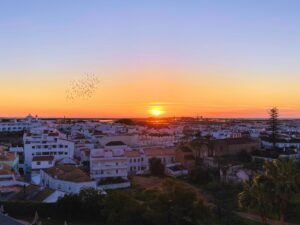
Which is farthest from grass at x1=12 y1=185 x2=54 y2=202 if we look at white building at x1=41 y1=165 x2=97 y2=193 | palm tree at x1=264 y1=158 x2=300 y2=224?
palm tree at x1=264 y1=158 x2=300 y2=224

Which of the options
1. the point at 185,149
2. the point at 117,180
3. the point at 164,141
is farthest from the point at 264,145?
the point at 117,180

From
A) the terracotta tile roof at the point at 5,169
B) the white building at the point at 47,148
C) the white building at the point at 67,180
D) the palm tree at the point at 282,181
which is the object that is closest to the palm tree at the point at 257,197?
the palm tree at the point at 282,181

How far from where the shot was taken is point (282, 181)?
24703 millimetres

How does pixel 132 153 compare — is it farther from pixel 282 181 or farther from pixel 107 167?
pixel 282 181

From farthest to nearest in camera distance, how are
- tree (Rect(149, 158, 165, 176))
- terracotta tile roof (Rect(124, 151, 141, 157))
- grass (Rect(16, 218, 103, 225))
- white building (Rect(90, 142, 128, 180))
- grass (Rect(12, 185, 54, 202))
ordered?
terracotta tile roof (Rect(124, 151, 141, 157)) → tree (Rect(149, 158, 165, 176)) → white building (Rect(90, 142, 128, 180)) → grass (Rect(12, 185, 54, 202)) → grass (Rect(16, 218, 103, 225))

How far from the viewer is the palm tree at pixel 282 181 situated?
24.6 meters

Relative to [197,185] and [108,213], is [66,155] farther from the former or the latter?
[108,213]

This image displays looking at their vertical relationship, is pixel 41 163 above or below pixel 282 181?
below

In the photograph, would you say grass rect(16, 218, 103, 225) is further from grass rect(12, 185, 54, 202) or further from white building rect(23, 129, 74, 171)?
white building rect(23, 129, 74, 171)

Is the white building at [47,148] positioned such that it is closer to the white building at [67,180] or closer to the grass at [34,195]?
the white building at [67,180]

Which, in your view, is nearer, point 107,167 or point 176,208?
point 176,208

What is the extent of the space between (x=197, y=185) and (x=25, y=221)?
845 inches

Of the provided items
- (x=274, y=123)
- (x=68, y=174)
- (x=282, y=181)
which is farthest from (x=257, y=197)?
(x=274, y=123)

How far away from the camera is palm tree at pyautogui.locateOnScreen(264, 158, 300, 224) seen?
2459 centimetres
